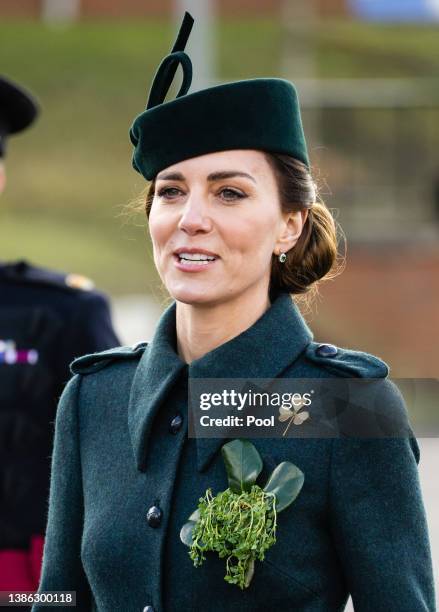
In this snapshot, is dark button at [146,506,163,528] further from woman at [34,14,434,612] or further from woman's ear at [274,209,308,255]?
woman's ear at [274,209,308,255]

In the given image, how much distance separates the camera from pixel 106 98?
3219 centimetres

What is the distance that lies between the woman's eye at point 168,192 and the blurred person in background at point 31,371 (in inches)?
63.9

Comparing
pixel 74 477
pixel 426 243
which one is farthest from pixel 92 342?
pixel 426 243

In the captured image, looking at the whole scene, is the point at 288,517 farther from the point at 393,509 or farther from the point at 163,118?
the point at 163,118

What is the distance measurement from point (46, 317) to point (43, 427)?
39cm

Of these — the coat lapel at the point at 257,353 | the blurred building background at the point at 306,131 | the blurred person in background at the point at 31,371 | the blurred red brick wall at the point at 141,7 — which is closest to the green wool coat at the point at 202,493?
the coat lapel at the point at 257,353

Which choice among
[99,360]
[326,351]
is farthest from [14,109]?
[326,351]

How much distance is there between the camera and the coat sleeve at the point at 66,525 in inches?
110

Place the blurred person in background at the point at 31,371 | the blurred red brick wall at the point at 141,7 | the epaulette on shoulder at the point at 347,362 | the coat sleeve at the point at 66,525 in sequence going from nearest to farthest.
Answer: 1. the epaulette on shoulder at the point at 347,362
2. the coat sleeve at the point at 66,525
3. the blurred person in background at the point at 31,371
4. the blurred red brick wall at the point at 141,7

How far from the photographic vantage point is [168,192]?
2664 millimetres

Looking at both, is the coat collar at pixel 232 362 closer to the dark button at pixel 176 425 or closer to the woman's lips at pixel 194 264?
the dark button at pixel 176 425

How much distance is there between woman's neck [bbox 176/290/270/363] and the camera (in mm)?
2674
